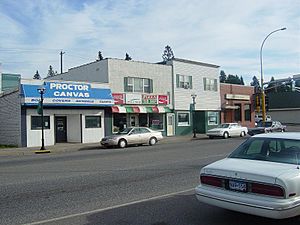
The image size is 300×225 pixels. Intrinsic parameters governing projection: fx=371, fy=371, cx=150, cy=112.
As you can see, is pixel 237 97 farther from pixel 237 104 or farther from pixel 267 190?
pixel 267 190

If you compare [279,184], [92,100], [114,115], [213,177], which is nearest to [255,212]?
[279,184]

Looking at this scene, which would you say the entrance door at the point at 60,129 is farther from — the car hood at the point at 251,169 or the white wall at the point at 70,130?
the car hood at the point at 251,169

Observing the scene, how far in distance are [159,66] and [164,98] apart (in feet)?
10.2

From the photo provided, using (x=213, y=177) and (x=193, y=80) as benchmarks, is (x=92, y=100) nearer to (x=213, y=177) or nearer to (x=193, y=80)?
(x=193, y=80)

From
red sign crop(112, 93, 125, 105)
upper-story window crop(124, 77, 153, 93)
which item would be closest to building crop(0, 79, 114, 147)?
red sign crop(112, 93, 125, 105)

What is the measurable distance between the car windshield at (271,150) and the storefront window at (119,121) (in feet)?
82.4

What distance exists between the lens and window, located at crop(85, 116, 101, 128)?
29.6 meters

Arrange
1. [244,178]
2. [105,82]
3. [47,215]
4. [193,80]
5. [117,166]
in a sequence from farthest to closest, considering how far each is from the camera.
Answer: [193,80] → [105,82] → [117,166] → [47,215] → [244,178]

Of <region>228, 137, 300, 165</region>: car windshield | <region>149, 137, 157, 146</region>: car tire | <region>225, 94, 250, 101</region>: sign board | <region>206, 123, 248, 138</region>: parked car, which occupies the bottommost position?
<region>149, 137, 157, 146</region>: car tire

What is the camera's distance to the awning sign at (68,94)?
26.1 meters

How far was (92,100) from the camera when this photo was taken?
29.2m

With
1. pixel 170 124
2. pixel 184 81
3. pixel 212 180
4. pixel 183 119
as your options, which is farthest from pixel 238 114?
pixel 212 180

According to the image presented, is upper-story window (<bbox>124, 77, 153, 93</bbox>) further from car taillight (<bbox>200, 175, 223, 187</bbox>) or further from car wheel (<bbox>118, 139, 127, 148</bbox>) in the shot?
car taillight (<bbox>200, 175, 223, 187</bbox>)

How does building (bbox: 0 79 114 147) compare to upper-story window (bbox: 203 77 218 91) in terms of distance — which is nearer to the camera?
building (bbox: 0 79 114 147)
